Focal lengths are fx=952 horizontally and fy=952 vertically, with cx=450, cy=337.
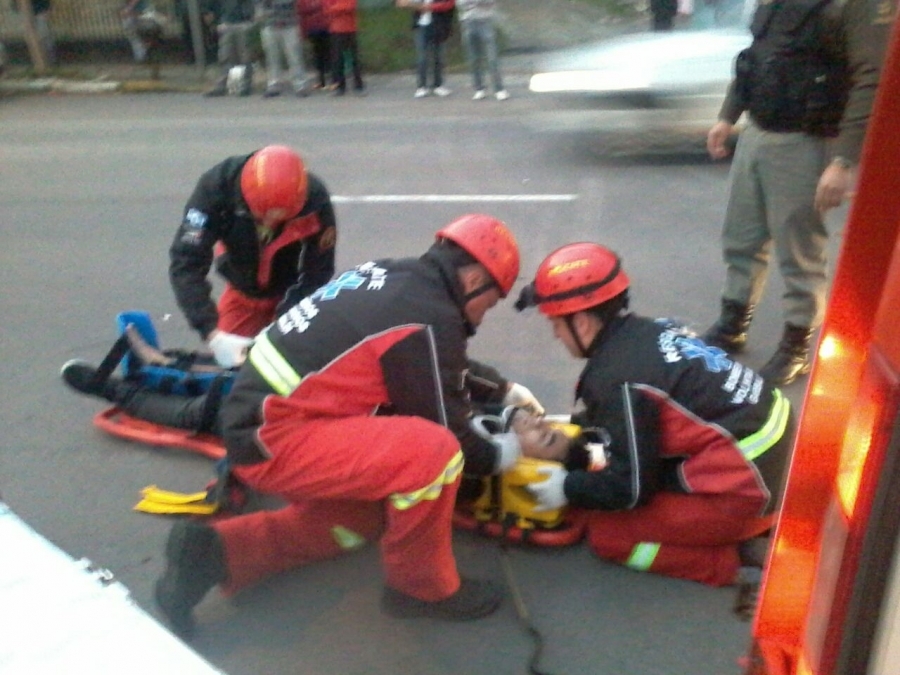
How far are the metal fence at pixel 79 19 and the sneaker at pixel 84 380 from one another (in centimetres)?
1519

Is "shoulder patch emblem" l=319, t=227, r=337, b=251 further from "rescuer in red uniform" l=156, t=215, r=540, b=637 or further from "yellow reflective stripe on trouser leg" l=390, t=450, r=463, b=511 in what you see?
"yellow reflective stripe on trouser leg" l=390, t=450, r=463, b=511

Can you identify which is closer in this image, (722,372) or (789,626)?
(789,626)

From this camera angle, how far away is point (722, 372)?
2893 mm

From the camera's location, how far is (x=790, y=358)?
14.0ft

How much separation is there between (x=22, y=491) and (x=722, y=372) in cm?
257

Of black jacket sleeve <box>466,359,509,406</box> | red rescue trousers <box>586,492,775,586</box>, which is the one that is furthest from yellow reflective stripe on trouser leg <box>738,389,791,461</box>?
black jacket sleeve <box>466,359,509,406</box>

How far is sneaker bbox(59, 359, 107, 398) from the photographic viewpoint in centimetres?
390

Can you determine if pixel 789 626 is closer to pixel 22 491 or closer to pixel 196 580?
pixel 196 580

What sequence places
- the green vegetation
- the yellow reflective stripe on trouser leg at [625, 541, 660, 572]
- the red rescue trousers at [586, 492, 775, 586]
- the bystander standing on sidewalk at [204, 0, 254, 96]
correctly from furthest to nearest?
the green vegetation < the bystander standing on sidewalk at [204, 0, 254, 96] < the yellow reflective stripe on trouser leg at [625, 541, 660, 572] < the red rescue trousers at [586, 492, 775, 586]

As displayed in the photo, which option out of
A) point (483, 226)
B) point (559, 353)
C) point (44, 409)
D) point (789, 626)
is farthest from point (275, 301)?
point (789, 626)

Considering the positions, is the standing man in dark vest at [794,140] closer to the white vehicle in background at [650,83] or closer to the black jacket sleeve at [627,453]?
the black jacket sleeve at [627,453]

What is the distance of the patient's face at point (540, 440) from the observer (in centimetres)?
320

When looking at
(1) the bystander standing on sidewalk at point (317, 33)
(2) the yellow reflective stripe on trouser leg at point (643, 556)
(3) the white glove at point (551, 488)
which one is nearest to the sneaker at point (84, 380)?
(3) the white glove at point (551, 488)

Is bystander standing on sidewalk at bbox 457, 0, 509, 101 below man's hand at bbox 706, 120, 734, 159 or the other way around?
below
